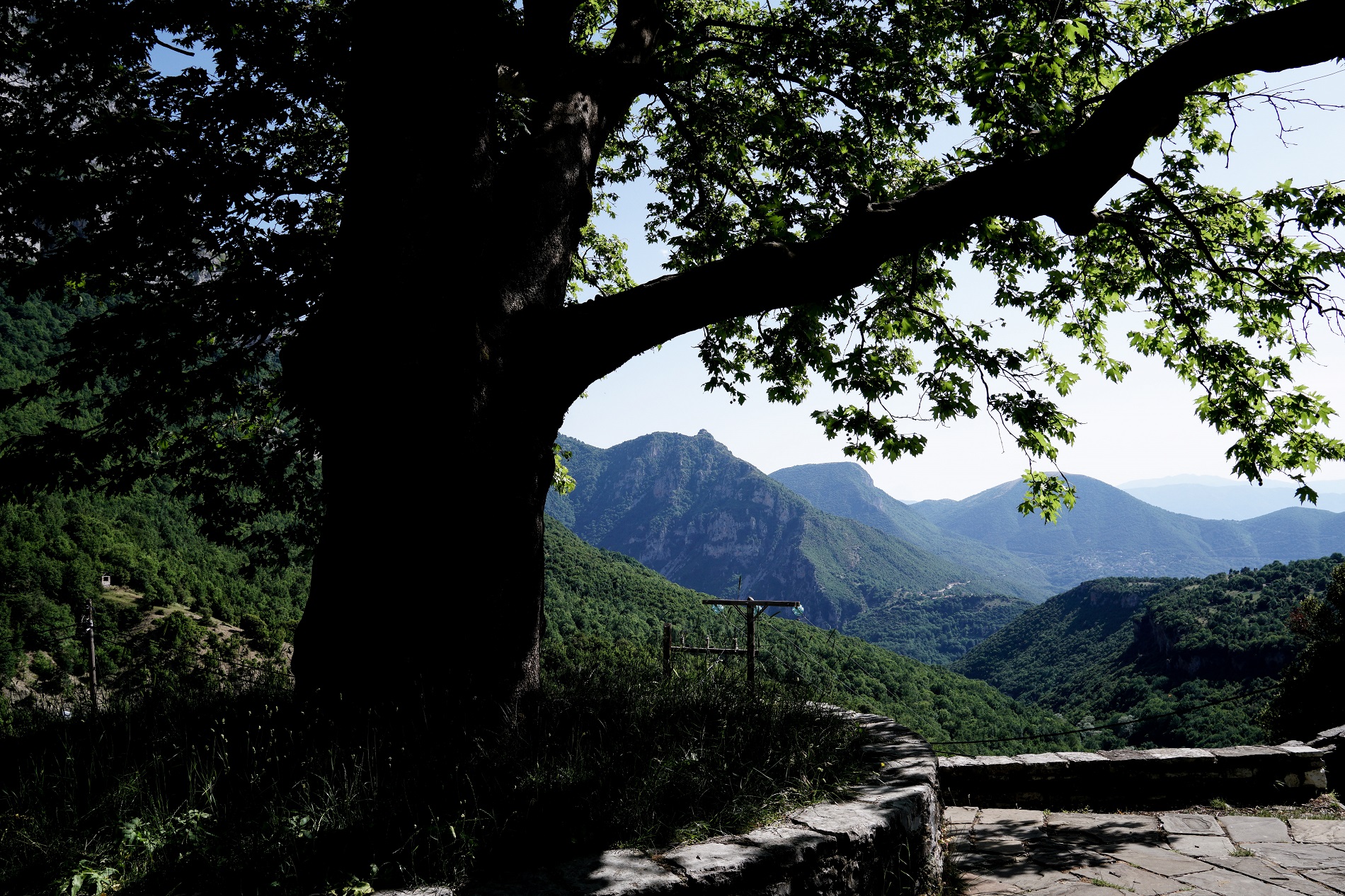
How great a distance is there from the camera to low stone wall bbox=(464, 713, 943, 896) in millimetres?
2412

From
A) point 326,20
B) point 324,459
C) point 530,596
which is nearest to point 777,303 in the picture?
point 530,596

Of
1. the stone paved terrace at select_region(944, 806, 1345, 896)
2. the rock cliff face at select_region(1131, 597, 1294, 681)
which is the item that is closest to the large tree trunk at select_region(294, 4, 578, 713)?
the stone paved terrace at select_region(944, 806, 1345, 896)

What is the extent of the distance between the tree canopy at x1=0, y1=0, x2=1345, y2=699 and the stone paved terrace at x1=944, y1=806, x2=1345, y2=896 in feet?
10.3

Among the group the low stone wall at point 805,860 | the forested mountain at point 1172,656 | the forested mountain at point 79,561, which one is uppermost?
the low stone wall at point 805,860

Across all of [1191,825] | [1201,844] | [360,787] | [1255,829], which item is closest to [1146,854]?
[1201,844]

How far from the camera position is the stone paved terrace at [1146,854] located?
3.81m

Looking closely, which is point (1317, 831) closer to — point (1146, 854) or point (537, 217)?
point (1146, 854)

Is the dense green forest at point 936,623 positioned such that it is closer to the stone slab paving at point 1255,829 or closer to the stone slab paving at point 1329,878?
the stone slab paving at point 1255,829

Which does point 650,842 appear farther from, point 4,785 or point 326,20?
point 326,20

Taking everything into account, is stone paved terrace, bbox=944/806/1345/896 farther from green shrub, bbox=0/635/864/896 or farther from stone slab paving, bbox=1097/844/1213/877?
green shrub, bbox=0/635/864/896

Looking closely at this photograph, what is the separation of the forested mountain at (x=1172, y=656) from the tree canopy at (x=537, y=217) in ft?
101

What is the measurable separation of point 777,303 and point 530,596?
86.8 inches

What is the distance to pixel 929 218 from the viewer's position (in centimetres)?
375

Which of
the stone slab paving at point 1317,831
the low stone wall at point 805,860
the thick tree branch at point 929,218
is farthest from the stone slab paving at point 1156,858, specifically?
the thick tree branch at point 929,218
